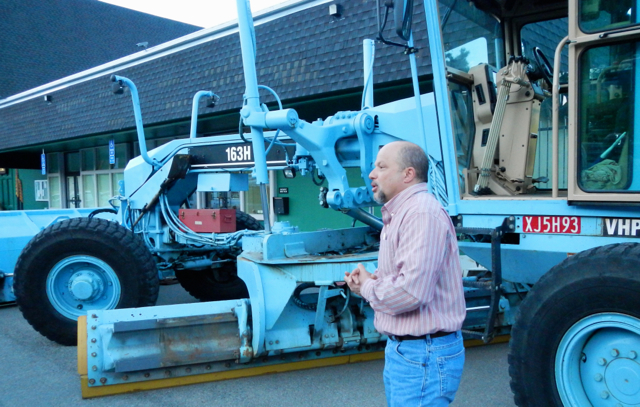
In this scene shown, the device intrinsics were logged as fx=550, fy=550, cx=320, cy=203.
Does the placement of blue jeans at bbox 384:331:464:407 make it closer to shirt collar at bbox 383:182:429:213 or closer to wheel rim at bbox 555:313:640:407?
shirt collar at bbox 383:182:429:213

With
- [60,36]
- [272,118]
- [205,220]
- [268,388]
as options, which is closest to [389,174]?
[272,118]

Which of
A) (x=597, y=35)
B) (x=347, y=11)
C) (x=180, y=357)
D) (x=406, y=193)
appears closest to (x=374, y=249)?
(x=180, y=357)

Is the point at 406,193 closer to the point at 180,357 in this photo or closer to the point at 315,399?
the point at 315,399

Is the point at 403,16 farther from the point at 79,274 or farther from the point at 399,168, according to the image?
the point at 79,274

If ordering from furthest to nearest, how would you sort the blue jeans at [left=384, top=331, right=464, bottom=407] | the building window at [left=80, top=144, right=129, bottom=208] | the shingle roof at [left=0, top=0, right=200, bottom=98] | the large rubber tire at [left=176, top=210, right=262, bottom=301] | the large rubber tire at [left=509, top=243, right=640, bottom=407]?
1. the shingle roof at [left=0, top=0, right=200, bottom=98]
2. the building window at [left=80, top=144, right=129, bottom=208]
3. the large rubber tire at [left=176, top=210, right=262, bottom=301]
4. the large rubber tire at [left=509, top=243, right=640, bottom=407]
5. the blue jeans at [left=384, top=331, right=464, bottom=407]

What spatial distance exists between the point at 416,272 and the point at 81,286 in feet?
13.9

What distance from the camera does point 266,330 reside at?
4.28 metres

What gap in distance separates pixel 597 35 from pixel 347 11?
20.0 ft

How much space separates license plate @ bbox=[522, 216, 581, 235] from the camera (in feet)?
10.2

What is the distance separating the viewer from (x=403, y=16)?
3.25 meters

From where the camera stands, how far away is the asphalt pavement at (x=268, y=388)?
4.04 meters

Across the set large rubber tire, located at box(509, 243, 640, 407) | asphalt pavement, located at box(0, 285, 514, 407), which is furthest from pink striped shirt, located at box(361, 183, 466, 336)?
asphalt pavement, located at box(0, 285, 514, 407)

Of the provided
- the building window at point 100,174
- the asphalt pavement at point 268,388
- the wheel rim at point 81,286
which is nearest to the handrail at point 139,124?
the wheel rim at point 81,286

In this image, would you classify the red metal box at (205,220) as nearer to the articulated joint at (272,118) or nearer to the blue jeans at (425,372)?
the articulated joint at (272,118)
